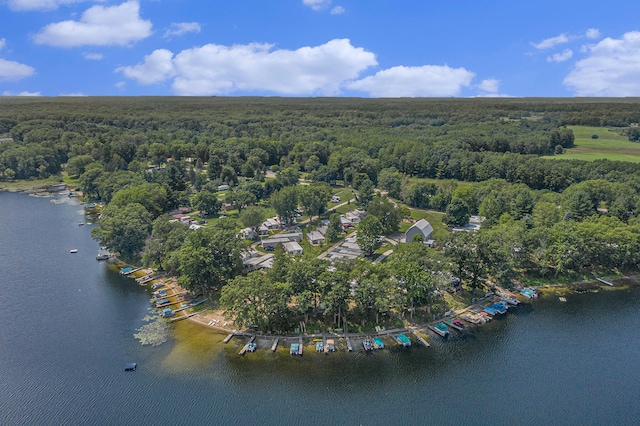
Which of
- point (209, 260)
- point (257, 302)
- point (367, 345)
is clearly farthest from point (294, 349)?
point (209, 260)

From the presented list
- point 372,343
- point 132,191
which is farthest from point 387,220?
point 132,191

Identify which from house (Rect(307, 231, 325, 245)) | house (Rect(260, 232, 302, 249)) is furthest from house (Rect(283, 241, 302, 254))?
house (Rect(307, 231, 325, 245))

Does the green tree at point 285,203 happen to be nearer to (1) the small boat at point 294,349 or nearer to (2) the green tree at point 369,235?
(2) the green tree at point 369,235

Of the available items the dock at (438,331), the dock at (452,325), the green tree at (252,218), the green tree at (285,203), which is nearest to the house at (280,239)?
the green tree at (252,218)

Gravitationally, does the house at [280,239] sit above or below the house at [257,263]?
above

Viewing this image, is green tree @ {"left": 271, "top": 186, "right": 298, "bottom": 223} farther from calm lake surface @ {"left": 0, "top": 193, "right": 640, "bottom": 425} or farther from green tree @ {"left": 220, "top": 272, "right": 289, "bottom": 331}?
green tree @ {"left": 220, "top": 272, "right": 289, "bottom": 331}

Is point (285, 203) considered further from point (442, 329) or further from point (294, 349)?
point (442, 329)
